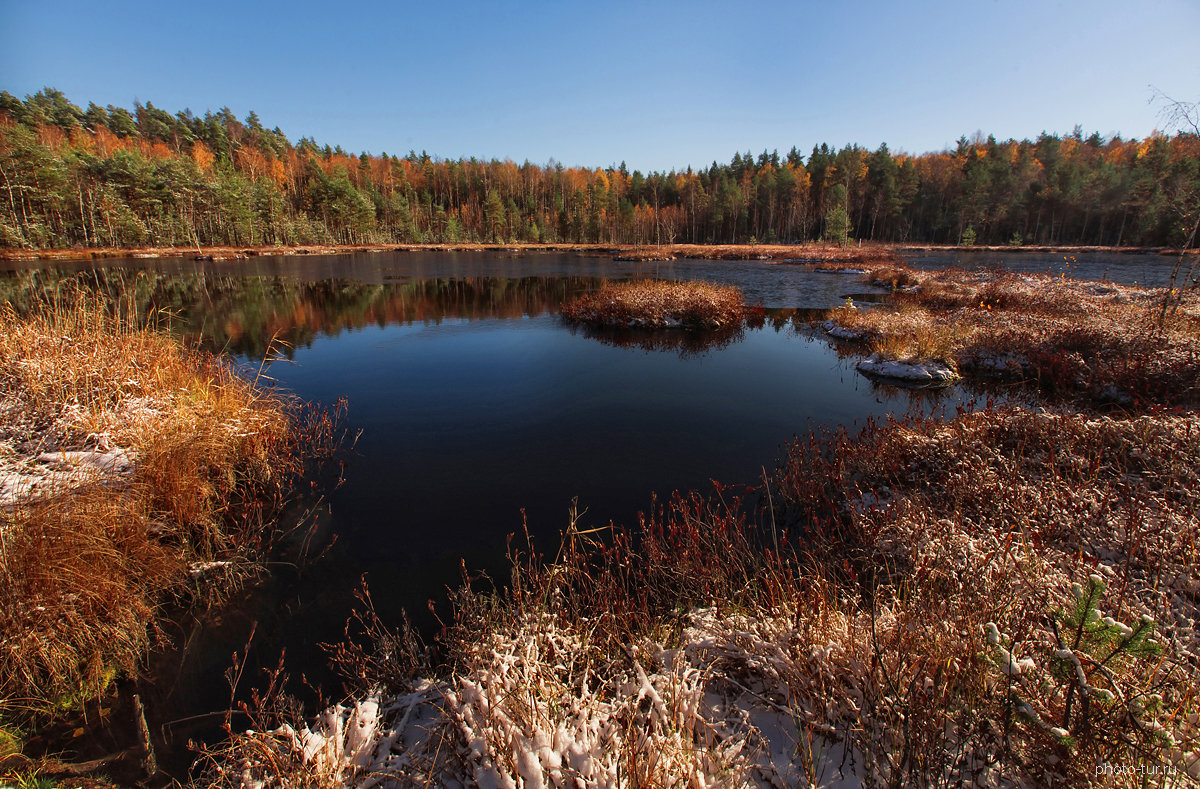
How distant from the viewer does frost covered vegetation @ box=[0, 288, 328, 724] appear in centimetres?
351

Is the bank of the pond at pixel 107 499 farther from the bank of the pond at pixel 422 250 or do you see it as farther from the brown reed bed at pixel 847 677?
the bank of the pond at pixel 422 250

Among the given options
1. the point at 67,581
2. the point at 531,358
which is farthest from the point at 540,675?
the point at 531,358

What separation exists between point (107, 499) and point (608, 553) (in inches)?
186

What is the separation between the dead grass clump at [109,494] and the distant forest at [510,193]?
57.3 m

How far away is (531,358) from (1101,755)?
13694 mm

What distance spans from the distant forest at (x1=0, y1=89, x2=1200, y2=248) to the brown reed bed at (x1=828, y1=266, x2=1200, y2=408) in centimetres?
4395

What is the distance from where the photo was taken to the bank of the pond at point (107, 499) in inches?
136

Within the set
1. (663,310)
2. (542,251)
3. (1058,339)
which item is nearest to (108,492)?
(663,310)

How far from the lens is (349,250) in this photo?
63.3 meters

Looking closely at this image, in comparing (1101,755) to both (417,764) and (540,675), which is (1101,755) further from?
(417,764)

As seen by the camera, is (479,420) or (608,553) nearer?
(608,553)

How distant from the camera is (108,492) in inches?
178

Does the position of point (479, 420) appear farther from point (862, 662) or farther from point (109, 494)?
point (862, 662)

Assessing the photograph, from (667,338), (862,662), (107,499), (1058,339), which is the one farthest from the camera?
(667,338)
